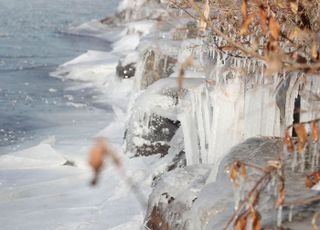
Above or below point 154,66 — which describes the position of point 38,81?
below

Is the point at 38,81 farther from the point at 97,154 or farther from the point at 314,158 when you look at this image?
the point at 97,154

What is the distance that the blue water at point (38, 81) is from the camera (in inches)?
601

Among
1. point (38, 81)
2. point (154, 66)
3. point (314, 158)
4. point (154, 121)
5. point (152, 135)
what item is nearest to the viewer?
point (314, 158)

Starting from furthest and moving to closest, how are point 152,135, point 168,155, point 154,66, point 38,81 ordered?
point 38,81 → point 154,66 → point 152,135 → point 168,155

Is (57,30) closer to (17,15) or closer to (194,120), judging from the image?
(17,15)

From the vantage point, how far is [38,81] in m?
21.2

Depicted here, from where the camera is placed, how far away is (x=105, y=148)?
1.83 m

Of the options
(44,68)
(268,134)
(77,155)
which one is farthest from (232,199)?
(44,68)

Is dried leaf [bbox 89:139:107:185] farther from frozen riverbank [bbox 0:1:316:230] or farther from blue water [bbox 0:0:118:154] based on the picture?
blue water [bbox 0:0:118:154]

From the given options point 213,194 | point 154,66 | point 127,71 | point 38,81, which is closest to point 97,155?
point 213,194

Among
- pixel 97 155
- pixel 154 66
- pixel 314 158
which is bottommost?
pixel 154 66

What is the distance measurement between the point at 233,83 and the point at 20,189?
4895 millimetres

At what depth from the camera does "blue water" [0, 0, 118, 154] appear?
601 inches

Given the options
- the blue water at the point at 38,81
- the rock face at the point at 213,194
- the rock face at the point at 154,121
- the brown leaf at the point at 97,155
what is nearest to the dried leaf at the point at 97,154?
the brown leaf at the point at 97,155
